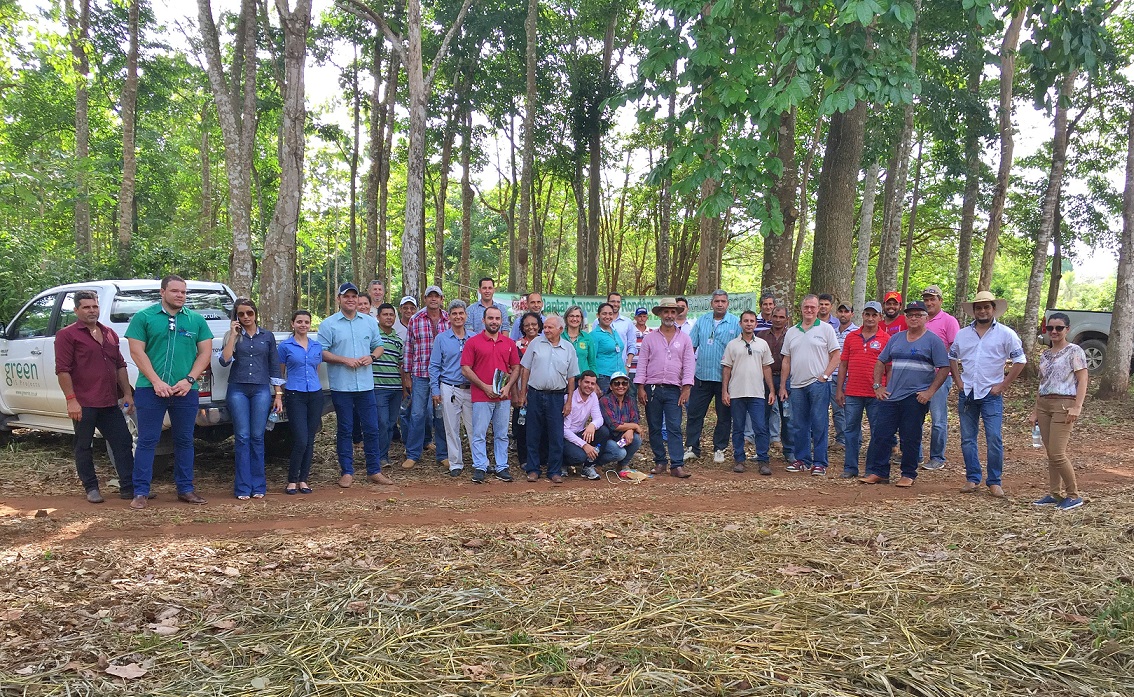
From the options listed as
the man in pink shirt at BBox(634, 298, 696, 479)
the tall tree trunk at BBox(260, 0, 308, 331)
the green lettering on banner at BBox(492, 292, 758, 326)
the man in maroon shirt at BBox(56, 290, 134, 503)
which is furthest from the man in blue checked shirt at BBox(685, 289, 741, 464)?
the tall tree trunk at BBox(260, 0, 308, 331)

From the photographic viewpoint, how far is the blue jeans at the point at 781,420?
8344 millimetres

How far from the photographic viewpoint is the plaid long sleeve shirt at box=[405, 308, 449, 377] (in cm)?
808

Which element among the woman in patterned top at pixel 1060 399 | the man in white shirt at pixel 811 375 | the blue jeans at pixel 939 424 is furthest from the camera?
the blue jeans at pixel 939 424

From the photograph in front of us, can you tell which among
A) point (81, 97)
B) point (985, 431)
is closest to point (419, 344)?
point (985, 431)

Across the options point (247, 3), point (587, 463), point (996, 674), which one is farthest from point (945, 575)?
point (247, 3)

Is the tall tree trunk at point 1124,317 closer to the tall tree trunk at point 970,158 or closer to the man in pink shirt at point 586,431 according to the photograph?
the tall tree trunk at point 970,158

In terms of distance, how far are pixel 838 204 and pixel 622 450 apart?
471 centimetres

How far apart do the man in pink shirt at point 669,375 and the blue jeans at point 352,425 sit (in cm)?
284

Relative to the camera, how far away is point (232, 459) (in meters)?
8.23

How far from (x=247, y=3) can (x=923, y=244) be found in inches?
1102

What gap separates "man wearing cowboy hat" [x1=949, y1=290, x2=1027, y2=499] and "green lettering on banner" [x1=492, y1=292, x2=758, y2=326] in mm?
6349

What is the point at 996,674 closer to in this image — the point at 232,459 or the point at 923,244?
the point at 232,459

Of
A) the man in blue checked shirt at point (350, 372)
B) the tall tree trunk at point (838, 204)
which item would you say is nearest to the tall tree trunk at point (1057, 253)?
the tall tree trunk at point (838, 204)

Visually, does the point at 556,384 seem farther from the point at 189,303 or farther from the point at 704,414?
the point at 189,303
